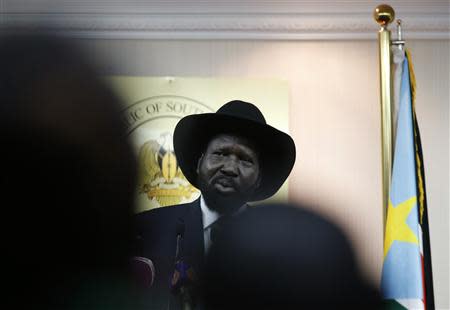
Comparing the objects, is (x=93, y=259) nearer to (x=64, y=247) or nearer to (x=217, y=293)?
(x=64, y=247)

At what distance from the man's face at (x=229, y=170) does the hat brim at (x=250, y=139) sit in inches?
1.4

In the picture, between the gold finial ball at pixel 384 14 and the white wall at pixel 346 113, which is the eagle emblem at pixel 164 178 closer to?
the white wall at pixel 346 113

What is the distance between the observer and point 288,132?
2.35 meters

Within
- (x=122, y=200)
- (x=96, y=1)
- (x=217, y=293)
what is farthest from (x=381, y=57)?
(x=122, y=200)

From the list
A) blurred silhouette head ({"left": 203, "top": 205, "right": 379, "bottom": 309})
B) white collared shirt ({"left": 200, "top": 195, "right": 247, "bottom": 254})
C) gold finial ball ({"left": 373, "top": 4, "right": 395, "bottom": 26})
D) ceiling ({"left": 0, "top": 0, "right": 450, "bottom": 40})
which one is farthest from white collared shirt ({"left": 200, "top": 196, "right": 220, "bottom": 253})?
blurred silhouette head ({"left": 203, "top": 205, "right": 379, "bottom": 309})

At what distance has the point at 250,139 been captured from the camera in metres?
2.20

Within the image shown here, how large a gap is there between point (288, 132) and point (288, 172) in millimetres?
148

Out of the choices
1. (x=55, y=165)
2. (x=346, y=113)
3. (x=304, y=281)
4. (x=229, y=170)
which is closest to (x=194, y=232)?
(x=229, y=170)

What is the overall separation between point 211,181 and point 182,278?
32 centimetres

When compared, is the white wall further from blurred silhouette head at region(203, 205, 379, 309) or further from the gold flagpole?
blurred silhouette head at region(203, 205, 379, 309)

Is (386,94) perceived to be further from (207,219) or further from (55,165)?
(55,165)

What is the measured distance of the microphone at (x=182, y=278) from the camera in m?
1.98

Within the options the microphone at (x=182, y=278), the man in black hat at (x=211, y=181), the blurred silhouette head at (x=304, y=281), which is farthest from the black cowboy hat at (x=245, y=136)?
the blurred silhouette head at (x=304, y=281)

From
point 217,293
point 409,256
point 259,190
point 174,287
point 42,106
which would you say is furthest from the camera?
point 259,190
